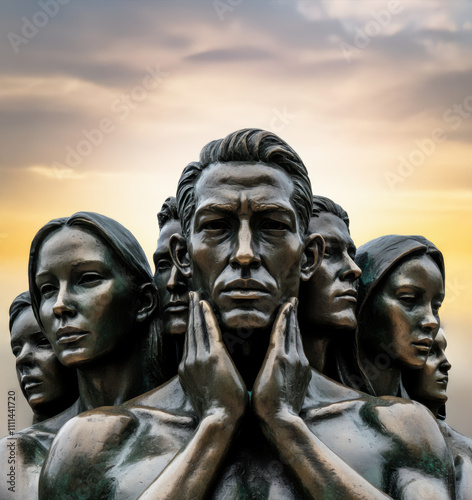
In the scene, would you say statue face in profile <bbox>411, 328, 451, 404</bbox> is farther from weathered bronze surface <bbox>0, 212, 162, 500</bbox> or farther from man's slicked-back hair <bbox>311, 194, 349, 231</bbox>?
weathered bronze surface <bbox>0, 212, 162, 500</bbox>

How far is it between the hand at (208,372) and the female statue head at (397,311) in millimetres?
1849

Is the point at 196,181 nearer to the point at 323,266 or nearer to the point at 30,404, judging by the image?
the point at 323,266

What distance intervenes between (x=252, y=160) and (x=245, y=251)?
0.81 meters

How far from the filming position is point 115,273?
343 inches

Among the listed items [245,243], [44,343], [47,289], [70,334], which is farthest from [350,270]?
[44,343]

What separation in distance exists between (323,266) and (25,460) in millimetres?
2797

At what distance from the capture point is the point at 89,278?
339 inches

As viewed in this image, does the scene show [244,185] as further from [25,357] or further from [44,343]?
[25,357]

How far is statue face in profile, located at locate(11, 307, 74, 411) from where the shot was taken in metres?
9.52

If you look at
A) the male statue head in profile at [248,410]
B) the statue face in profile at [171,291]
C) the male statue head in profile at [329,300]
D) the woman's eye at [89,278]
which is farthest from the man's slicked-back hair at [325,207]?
the woman's eye at [89,278]

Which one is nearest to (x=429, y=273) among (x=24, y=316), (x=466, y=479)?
(x=466, y=479)

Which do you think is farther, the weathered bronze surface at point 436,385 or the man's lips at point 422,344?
the weathered bronze surface at point 436,385

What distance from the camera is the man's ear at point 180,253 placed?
831cm

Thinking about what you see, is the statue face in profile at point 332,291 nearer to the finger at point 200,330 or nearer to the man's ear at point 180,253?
the man's ear at point 180,253
